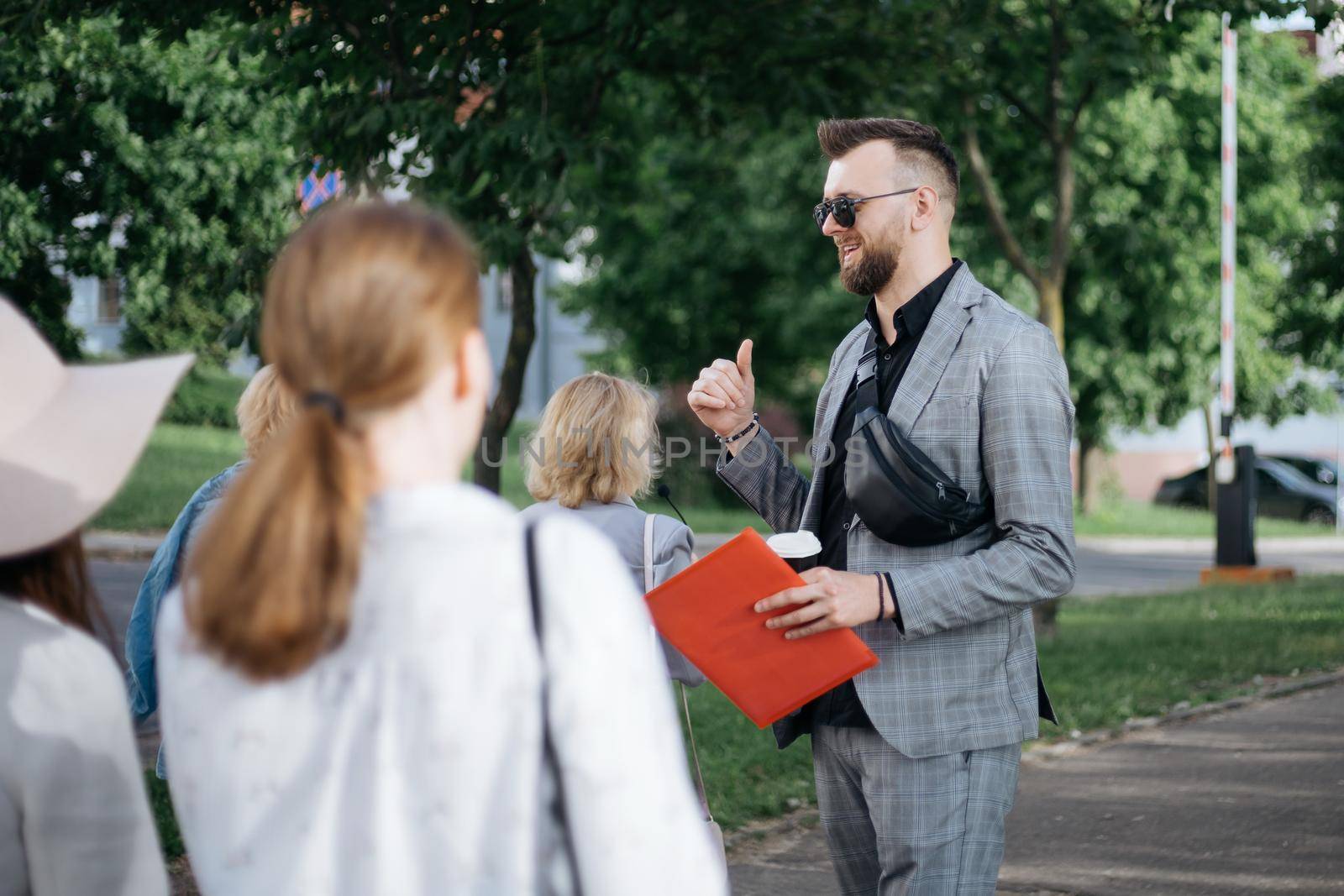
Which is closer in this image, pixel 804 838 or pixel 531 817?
pixel 531 817

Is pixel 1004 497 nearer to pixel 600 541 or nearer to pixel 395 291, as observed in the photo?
pixel 600 541

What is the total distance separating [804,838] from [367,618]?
4646 millimetres

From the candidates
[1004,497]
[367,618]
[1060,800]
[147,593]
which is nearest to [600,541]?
[367,618]

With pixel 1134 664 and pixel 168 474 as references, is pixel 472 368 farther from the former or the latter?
pixel 168 474

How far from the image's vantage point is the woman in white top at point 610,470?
3.79m

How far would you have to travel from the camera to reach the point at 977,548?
2811 mm

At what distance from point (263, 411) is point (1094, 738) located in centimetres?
511

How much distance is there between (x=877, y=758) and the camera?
2.79 m

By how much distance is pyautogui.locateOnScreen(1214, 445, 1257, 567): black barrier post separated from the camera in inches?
581

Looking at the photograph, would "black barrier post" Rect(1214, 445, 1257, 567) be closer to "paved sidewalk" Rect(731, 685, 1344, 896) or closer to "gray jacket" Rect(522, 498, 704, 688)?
"paved sidewalk" Rect(731, 685, 1344, 896)

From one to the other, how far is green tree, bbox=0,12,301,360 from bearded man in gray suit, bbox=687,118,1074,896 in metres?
6.47

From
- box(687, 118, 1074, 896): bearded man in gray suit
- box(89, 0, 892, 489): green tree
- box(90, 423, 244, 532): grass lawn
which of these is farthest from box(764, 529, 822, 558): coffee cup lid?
box(90, 423, 244, 532): grass lawn

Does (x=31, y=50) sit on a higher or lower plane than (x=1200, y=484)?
higher

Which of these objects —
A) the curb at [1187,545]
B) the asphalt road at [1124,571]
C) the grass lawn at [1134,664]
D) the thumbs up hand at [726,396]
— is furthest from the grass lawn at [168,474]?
the curb at [1187,545]
